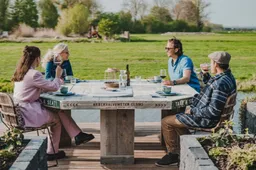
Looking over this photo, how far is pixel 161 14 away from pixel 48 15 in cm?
403

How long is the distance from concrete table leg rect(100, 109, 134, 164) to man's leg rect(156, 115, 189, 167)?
0.29m

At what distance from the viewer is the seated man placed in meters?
3.80

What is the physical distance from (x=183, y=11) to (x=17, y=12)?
5.33 metres

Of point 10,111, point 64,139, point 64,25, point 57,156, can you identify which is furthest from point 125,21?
point 10,111

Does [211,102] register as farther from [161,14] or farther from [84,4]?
[84,4]

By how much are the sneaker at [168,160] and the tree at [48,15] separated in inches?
497

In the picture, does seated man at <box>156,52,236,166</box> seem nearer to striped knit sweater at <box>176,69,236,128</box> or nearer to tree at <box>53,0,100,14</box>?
striped knit sweater at <box>176,69,236,128</box>

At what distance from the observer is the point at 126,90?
443 cm

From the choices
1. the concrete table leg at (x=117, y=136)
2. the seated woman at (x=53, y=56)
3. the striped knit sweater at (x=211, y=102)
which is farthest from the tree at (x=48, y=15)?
the striped knit sweater at (x=211, y=102)

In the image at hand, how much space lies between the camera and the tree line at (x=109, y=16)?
609 inches

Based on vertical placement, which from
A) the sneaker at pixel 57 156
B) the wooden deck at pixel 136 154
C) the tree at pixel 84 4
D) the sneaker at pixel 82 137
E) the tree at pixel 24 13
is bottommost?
the wooden deck at pixel 136 154

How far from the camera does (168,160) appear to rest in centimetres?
420

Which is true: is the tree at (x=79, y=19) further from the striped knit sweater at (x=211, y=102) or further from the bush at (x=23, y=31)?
the striped knit sweater at (x=211, y=102)

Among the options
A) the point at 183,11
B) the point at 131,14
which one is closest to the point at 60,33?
the point at 131,14
